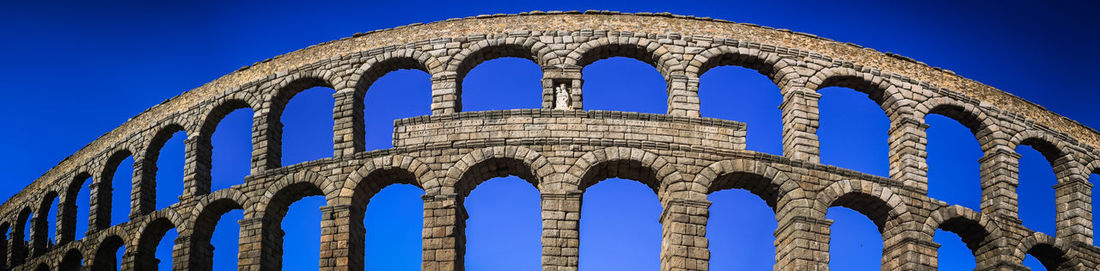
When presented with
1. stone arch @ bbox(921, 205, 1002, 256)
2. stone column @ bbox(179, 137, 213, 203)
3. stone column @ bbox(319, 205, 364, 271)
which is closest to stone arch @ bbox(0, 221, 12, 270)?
stone column @ bbox(179, 137, 213, 203)

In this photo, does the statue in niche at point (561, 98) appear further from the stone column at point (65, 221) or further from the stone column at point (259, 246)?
the stone column at point (65, 221)

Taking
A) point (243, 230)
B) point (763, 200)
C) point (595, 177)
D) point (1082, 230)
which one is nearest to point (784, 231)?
point (763, 200)

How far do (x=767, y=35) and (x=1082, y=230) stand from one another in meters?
8.71

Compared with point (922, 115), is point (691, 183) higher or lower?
lower

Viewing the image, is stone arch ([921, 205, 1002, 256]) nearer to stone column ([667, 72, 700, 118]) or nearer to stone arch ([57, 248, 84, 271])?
stone column ([667, 72, 700, 118])

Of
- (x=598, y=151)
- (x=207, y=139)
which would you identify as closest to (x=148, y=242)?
(x=207, y=139)

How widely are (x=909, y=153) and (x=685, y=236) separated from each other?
638cm

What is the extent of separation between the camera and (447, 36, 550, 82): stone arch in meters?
29.4

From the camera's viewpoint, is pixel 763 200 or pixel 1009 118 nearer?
pixel 763 200

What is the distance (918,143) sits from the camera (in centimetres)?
2936

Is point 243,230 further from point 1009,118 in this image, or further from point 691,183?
point 1009,118

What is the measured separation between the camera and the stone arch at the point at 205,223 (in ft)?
96.3

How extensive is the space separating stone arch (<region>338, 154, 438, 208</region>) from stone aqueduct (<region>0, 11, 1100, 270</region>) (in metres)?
0.04

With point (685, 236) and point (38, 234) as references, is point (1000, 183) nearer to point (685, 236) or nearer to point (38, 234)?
point (685, 236)
